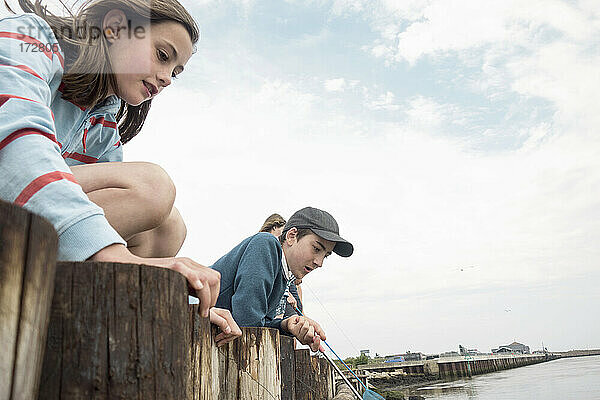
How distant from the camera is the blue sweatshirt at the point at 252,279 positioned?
131 inches

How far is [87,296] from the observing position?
89cm

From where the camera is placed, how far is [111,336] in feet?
2.94

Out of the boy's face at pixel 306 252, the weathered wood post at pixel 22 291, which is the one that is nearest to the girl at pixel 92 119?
the weathered wood post at pixel 22 291

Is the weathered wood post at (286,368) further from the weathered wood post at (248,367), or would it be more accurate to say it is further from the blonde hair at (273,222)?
Answer: the blonde hair at (273,222)

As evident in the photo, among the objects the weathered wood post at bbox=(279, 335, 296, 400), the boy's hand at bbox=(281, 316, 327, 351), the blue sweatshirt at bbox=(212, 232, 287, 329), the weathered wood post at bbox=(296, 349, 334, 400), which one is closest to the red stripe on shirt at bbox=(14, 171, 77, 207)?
the weathered wood post at bbox=(279, 335, 296, 400)

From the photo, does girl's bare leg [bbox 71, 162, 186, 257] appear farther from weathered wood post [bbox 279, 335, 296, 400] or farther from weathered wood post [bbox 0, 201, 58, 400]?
weathered wood post [bbox 0, 201, 58, 400]

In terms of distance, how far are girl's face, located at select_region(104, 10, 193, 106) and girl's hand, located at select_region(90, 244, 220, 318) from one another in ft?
3.61

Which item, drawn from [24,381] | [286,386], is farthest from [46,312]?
[286,386]

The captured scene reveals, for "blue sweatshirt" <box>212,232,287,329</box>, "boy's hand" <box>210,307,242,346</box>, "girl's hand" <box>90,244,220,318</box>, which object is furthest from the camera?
"blue sweatshirt" <box>212,232,287,329</box>

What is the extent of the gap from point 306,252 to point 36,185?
343cm

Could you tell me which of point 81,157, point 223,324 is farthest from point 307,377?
point 223,324

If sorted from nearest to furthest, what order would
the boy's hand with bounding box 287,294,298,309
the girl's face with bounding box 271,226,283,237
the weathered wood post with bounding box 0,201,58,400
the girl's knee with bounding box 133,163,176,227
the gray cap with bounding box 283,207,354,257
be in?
the weathered wood post with bounding box 0,201,58,400 < the girl's knee with bounding box 133,163,176,227 < the gray cap with bounding box 283,207,354,257 < the boy's hand with bounding box 287,294,298,309 < the girl's face with bounding box 271,226,283,237

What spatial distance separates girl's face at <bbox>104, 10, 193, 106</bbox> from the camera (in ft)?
6.75

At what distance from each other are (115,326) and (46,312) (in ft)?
0.48
